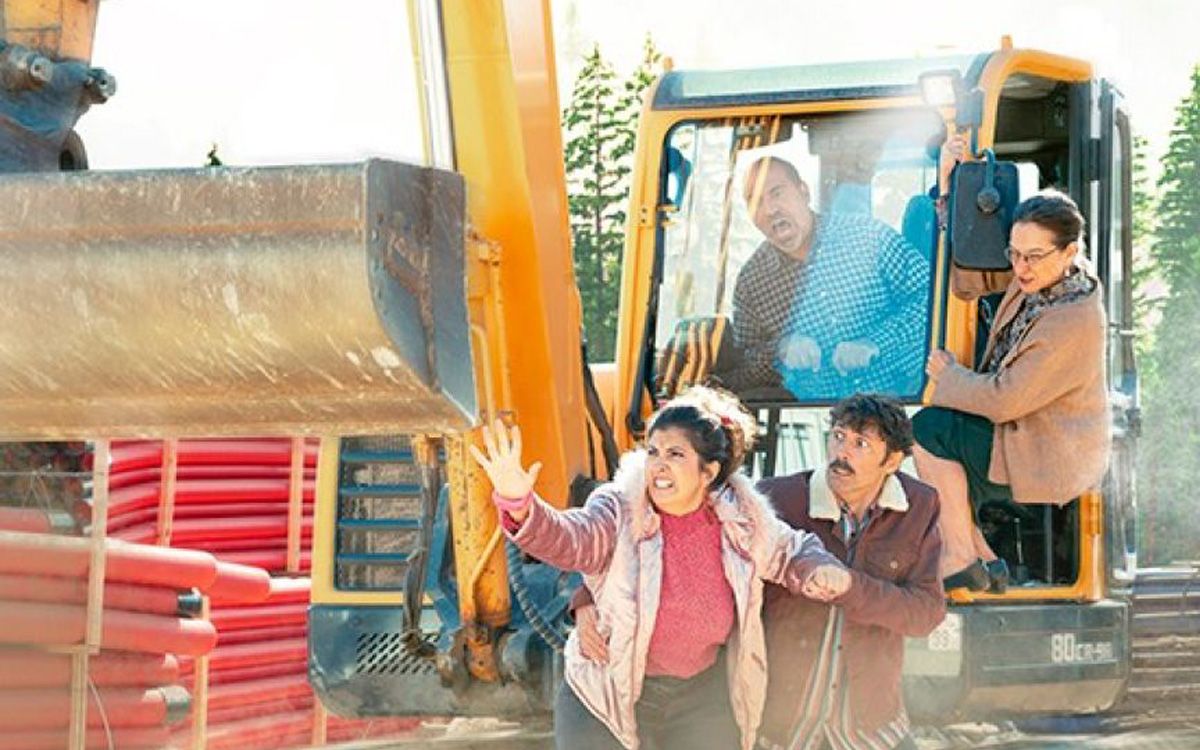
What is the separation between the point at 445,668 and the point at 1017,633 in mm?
1975

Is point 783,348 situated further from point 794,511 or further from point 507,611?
point 794,511

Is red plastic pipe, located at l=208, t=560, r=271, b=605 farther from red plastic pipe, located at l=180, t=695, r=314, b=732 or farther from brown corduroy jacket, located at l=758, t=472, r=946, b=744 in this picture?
brown corduroy jacket, located at l=758, t=472, r=946, b=744

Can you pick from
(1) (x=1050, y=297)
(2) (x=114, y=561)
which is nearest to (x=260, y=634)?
(2) (x=114, y=561)

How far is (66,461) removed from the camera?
959 cm

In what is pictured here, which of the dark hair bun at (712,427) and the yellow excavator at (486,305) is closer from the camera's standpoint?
the yellow excavator at (486,305)

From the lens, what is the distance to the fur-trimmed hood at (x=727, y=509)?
20.3 feet

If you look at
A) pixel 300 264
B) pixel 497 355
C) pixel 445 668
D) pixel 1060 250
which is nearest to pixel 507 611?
pixel 445 668

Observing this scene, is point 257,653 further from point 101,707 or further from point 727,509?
point 727,509

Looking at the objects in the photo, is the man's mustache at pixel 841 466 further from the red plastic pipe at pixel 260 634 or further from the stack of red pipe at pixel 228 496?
the red plastic pipe at pixel 260 634

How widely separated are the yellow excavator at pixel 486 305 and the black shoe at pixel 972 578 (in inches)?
11.2

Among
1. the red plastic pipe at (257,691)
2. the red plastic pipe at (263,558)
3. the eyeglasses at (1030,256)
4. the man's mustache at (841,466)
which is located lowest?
the red plastic pipe at (257,691)

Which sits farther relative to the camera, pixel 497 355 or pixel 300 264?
pixel 497 355

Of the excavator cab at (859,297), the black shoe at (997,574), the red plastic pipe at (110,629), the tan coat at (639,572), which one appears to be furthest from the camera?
the red plastic pipe at (110,629)

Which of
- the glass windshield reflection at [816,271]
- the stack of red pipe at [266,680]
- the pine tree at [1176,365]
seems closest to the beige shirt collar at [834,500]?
the glass windshield reflection at [816,271]
